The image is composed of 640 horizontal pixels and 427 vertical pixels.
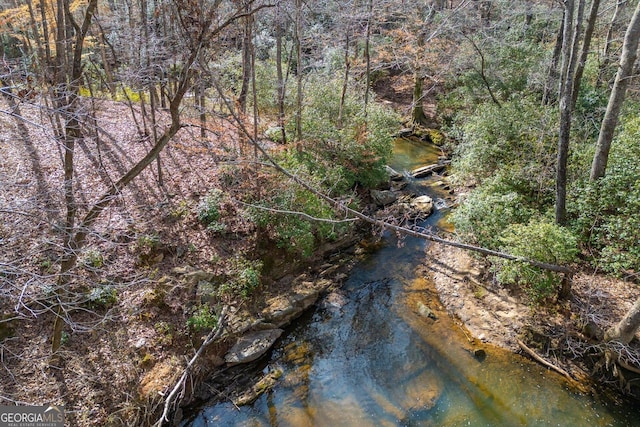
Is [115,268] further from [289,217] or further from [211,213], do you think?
[289,217]

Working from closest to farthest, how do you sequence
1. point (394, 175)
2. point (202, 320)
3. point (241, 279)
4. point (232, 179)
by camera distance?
1. point (202, 320)
2. point (241, 279)
3. point (232, 179)
4. point (394, 175)

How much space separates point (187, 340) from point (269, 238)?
10.8ft

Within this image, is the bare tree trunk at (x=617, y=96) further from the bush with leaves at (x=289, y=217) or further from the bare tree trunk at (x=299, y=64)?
the bare tree trunk at (x=299, y=64)

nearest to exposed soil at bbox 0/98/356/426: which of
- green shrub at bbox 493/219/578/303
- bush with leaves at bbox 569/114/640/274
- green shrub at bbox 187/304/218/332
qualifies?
green shrub at bbox 187/304/218/332

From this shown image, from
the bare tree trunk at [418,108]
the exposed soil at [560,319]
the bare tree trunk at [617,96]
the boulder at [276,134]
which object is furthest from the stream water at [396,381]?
the bare tree trunk at [418,108]

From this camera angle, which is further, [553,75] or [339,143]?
[553,75]

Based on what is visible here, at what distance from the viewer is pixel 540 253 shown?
24.2 ft

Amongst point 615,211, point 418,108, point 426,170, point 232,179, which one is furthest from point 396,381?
point 418,108

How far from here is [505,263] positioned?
794cm

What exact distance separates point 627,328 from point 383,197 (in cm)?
777

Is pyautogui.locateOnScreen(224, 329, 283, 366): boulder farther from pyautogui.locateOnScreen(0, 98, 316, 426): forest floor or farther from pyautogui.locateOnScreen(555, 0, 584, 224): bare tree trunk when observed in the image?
pyautogui.locateOnScreen(555, 0, 584, 224): bare tree trunk

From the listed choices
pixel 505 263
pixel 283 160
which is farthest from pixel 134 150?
pixel 505 263

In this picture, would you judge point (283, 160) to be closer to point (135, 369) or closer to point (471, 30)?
point (135, 369)

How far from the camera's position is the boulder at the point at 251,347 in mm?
7488
